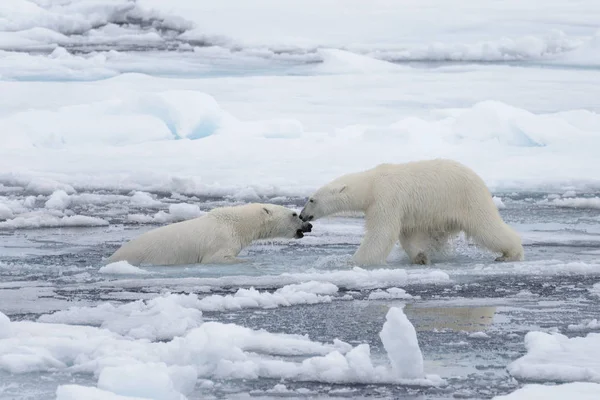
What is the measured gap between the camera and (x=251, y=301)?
5.00m

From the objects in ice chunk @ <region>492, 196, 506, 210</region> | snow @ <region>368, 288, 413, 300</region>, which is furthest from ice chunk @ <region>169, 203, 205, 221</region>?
snow @ <region>368, 288, 413, 300</region>

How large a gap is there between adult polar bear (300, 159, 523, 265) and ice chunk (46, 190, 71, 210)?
3329 millimetres

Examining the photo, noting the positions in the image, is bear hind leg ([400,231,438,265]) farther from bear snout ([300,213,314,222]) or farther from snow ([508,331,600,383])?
snow ([508,331,600,383])

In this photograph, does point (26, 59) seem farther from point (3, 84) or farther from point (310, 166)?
point (310, 166)

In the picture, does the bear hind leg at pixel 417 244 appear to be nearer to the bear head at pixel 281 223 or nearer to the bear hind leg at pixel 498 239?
the bear hind leg at pixel 498 239

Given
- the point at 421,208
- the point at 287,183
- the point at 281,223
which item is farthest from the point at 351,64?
the point at 421,208

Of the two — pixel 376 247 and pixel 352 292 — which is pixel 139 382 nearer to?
pixel 352 292

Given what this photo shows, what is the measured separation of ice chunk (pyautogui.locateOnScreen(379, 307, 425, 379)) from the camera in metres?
3.50

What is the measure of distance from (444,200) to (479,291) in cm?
117

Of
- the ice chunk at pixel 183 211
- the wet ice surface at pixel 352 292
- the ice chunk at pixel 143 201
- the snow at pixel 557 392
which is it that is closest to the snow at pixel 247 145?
the ice chunk at pixel 143 201

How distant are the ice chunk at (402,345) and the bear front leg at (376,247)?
2.87 meters

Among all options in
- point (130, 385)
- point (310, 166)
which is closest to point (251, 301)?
point (130, 385)

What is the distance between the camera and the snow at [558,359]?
11.8 feet

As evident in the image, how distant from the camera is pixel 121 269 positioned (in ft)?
20.1
